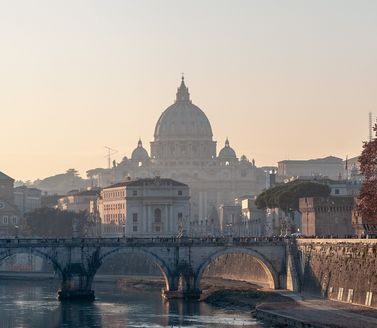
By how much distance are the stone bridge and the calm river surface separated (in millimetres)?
2221

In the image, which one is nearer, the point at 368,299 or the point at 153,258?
the point at 368,299

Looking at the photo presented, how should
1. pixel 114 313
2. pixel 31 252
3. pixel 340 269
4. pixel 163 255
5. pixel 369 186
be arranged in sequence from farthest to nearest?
pixel 163 255 < pixel 31 252 < pixel 114 313 < pixel 340 269 < pixel 369 186

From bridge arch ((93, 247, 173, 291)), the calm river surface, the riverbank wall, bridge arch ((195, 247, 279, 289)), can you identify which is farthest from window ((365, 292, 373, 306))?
bridge arch ((93, 247, 173, 291))

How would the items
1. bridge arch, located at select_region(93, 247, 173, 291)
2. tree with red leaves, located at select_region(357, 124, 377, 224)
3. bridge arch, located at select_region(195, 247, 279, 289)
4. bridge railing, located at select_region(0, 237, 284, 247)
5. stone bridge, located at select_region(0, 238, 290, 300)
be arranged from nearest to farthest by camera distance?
1. tree with red leaves, located at select_region(357, 124, 377, 224)
2. stone bridge, located at select_region(0, 238, 290, 300)
3. bridge arch, located at select_region(93, 247, 173, 291)
4. bridge arch, located at select_region(195, 247, 279, 289)
5. bridge railing, located at select_region(0, 237, 284, 247)

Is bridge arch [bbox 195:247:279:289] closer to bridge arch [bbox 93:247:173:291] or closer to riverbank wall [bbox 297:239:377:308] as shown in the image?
bridge arch [bbox 93:247:173:291]

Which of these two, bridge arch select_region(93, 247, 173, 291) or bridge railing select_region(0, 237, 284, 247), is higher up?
bridge railing select_region(0, 237, 284, 247)

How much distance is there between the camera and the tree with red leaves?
430ft

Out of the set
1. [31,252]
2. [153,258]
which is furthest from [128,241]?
[31,252]

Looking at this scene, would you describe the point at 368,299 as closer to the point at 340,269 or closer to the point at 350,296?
the point at 350,296

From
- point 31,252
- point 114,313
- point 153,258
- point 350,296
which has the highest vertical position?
point 31,252

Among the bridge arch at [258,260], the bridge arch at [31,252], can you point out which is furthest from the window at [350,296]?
the bridge arch at [31,252]

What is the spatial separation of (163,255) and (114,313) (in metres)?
18.3

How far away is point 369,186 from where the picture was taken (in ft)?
436

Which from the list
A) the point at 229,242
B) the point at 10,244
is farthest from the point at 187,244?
the point at 10,244
